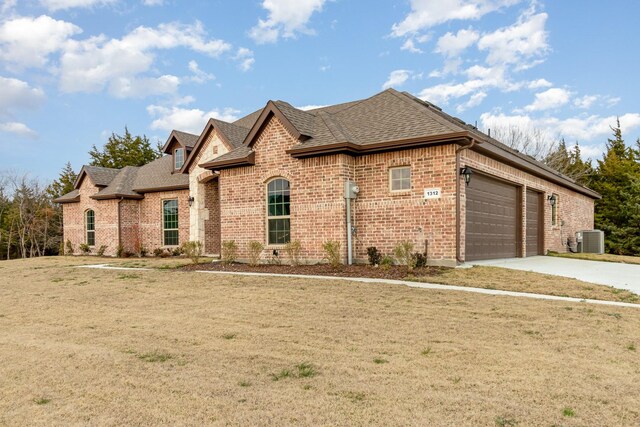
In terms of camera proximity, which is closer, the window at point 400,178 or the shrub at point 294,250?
the window at point 400,178

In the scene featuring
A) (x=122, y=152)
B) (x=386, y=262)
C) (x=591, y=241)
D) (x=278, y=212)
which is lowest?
(x=591, y=241)

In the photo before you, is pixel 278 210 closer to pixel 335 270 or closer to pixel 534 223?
pixel 335 270

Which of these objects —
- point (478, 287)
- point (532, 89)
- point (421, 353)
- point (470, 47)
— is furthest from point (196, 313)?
point (532, 89)

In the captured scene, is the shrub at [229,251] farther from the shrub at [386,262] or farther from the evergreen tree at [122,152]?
the evergreen tree at [122,152]

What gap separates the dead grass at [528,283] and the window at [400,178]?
2.79 meters

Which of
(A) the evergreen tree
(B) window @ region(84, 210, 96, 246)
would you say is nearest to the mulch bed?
(B) window @ region(84, 210, 96, 246)

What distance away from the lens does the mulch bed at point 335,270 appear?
36.2 ft

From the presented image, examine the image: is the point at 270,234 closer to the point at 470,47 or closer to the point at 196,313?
the point at 196,313

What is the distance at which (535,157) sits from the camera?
40.2 meters

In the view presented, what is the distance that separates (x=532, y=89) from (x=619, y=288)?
21.0m

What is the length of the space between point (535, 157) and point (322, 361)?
4062 cm

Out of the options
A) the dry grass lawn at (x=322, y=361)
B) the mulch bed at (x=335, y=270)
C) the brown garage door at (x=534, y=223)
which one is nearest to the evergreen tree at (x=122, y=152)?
the mulch bed at (x=335, y=270)

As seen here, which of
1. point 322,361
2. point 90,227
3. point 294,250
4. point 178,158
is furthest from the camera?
point 90,227

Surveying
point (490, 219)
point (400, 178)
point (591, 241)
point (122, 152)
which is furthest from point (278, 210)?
point (122, 152)
